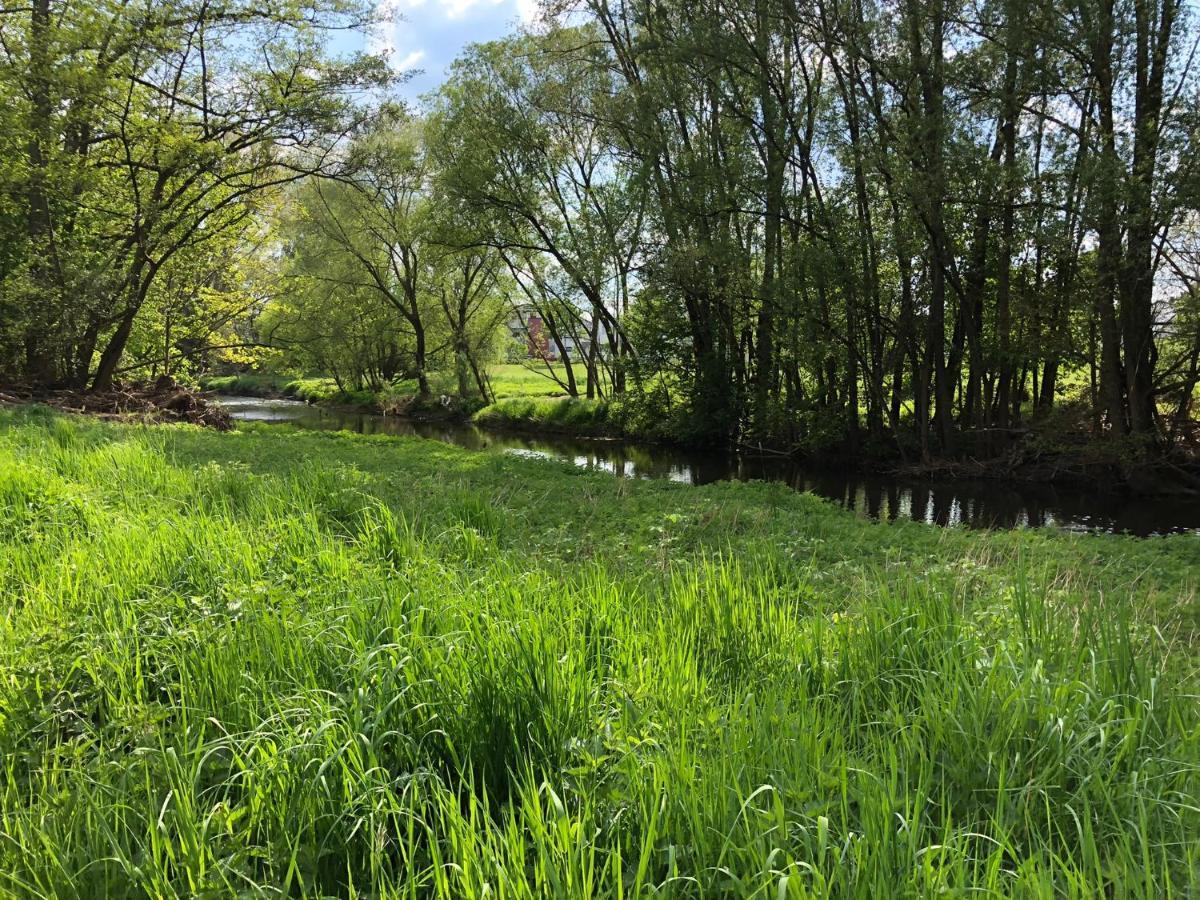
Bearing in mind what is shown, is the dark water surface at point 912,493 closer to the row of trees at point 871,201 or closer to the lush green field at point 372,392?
the row of trees at point 871,201

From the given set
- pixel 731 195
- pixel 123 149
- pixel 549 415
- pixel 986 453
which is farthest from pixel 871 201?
pixel 123 149

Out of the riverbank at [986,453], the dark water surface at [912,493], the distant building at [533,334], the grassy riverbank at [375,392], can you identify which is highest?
the distant building at [533,334]

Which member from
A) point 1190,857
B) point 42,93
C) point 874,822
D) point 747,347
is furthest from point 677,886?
point 747,347

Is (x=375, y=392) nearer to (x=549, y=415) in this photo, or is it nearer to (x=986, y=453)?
(x=549, y=415)

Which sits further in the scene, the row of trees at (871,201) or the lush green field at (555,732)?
the row of trees at (871,201)

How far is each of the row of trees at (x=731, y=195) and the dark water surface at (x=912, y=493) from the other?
1632mm

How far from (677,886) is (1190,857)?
1405 millimetres

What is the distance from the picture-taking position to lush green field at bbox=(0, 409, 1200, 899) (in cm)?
194

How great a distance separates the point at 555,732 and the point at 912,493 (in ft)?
49.3

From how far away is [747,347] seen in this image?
941 inches

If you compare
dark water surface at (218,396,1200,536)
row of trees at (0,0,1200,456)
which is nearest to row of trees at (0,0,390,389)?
row of trees at (0,0,1200,456)

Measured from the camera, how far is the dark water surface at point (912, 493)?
1255 centimetres

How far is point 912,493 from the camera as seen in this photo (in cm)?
1567

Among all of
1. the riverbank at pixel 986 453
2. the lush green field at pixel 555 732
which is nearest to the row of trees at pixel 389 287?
the riverbank at pixel 986 453
